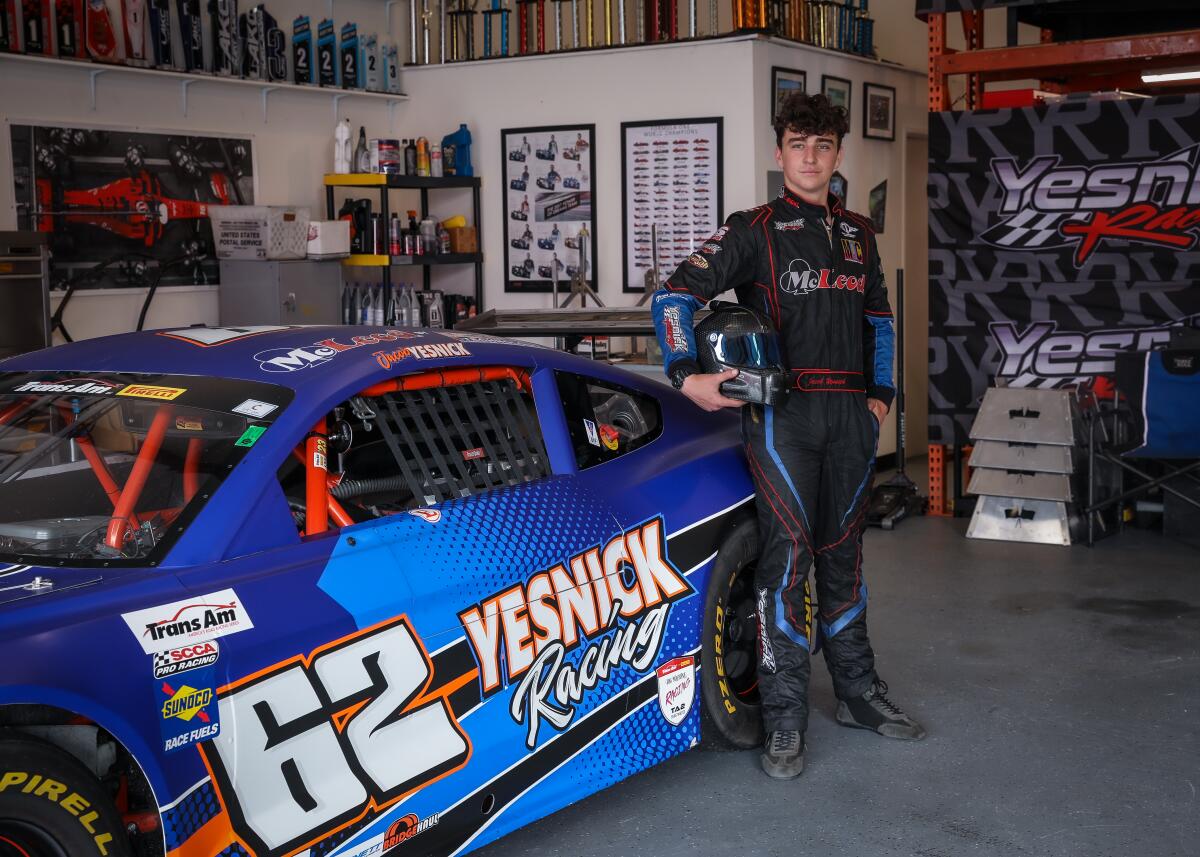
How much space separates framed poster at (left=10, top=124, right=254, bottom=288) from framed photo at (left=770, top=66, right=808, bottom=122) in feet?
9.62

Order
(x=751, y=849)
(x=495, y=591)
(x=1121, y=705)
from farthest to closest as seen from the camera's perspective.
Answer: (x=1121, y=705) < (x=751, y=849) < (x=495, y=591)

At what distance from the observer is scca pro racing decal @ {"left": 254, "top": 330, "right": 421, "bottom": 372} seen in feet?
8.99

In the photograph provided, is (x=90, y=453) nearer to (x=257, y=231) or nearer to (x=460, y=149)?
(x=257, y=231)

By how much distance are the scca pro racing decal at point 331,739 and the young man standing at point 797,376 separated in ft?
3.97

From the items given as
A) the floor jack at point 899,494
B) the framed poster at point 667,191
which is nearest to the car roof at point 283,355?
the floor jack at point 899,494

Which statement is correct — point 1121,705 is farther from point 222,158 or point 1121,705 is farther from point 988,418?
point 222,158

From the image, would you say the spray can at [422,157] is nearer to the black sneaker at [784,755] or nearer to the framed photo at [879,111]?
the framed photo at [879,111]

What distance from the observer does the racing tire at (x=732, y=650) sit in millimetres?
3541

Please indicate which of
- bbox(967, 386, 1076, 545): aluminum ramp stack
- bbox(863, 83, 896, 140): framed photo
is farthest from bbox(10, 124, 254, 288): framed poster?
bbox(967, 386, 1076, 545): aluminum ramp stack

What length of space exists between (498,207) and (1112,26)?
417 cm

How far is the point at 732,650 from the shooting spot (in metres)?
3.77

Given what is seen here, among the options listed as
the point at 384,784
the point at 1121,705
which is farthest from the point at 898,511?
the point at 384,784

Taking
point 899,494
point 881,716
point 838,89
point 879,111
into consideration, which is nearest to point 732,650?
point 881,716

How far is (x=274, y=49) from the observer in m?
7.56
